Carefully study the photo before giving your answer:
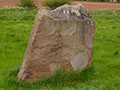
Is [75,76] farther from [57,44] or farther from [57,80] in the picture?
[57,44]

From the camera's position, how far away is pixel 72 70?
6133 mm

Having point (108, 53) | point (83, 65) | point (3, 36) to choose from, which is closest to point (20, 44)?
point (3, 36)

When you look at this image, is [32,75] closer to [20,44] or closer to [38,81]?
[38,81]

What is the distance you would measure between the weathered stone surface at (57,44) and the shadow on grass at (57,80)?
0.13 metres

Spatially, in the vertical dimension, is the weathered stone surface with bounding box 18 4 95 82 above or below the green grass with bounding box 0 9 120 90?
above

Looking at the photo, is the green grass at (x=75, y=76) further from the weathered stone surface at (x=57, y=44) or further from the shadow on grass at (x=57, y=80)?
the weathered stone surface at (x=57, y=44)

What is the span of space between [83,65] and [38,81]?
53.4 inches

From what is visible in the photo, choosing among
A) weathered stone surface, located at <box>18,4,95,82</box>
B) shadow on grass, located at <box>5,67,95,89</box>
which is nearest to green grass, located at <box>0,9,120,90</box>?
shadow on grass, located at <box>5,67,95,89</box>

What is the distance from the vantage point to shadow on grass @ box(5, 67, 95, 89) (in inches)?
224

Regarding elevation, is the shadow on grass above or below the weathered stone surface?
below

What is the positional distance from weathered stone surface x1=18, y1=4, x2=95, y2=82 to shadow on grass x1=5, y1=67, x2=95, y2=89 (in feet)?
0.44

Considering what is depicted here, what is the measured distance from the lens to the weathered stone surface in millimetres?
5648

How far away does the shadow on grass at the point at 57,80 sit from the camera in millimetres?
5680

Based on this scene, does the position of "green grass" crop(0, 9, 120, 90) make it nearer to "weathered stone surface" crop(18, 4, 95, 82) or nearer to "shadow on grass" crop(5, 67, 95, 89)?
"shadow on grass" crop(5, 67, 95, 89)
